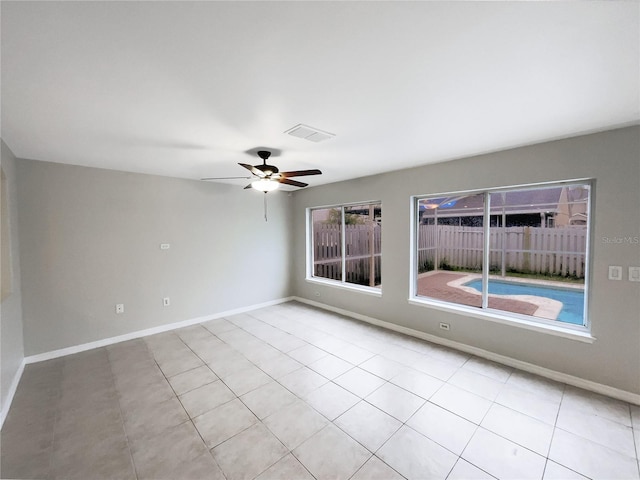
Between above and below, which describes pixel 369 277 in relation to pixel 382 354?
above

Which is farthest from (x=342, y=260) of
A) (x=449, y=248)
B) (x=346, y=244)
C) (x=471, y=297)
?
(x=471, y=297)

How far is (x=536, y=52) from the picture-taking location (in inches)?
53.2

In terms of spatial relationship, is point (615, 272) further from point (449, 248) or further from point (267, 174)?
point (267, 174)

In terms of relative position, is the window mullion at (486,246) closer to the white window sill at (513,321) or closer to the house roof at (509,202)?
the house roof at (509,202)

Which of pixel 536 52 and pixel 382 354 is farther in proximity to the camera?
pixel 382 354

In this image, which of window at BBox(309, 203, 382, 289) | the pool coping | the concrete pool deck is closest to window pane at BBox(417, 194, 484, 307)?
the concrete pool deck

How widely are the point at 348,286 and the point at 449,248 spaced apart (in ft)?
6.10

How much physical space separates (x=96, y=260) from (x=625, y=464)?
5608 mm

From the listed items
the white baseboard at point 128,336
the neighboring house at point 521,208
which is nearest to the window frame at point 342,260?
the neighboring house at point 521,208

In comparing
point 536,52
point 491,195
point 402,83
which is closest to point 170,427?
point 402,83

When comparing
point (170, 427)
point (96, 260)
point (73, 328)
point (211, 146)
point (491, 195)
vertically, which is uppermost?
point (211, 146)

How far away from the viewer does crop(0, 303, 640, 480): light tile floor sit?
5.59 feet

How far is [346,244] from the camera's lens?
5219mm

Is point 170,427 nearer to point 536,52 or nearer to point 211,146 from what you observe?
point 211,146
